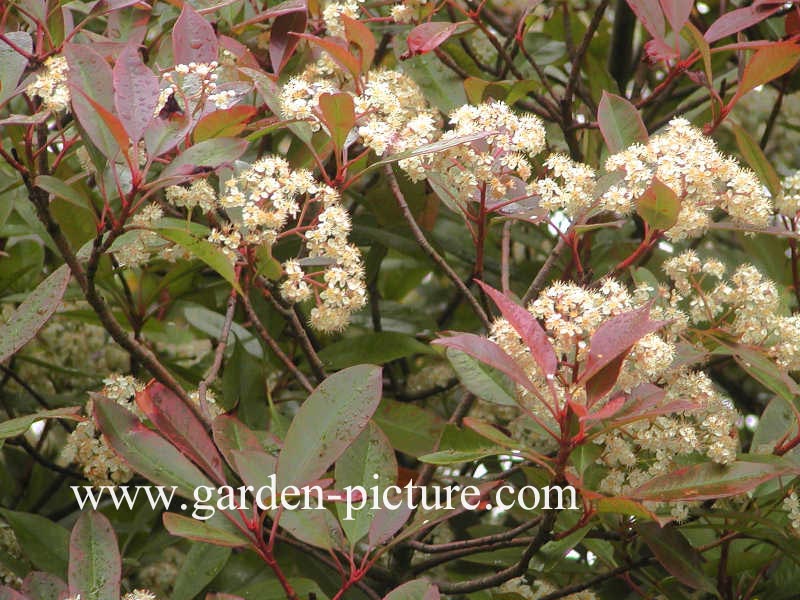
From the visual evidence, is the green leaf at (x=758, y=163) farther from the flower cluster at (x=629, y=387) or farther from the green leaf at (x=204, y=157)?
the green leaf at (x=204, y=157)

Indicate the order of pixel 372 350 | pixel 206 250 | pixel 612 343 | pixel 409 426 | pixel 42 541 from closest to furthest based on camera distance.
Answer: pixel 612 343
pixel 206 250
pixel 42 541
pixel 409 426
pixel 372 350

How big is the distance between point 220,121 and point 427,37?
35cm

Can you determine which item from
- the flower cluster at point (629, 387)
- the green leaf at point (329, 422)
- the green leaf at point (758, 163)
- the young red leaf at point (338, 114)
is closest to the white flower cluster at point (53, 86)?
the young red leaf at point (338, 114)

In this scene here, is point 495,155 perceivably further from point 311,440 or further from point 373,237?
point 373,237

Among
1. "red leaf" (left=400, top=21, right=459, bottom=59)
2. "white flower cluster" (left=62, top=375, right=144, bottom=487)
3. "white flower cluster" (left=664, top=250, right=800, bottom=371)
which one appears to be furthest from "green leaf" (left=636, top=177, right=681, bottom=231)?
"white flower cluster" (left=62, top=375, right=144, bottom=487)

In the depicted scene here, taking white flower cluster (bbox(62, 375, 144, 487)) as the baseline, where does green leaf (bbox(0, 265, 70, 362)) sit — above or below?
above

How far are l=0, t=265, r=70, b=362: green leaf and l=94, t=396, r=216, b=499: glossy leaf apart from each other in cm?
13

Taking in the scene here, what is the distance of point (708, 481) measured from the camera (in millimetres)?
1108

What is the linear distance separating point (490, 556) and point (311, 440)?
1.66ft

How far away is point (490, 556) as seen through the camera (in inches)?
59.4

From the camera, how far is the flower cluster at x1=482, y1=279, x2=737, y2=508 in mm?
1079

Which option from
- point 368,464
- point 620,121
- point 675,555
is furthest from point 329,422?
point 620,121

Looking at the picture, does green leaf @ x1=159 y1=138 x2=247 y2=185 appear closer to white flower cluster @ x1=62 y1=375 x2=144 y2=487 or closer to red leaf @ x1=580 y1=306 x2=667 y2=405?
white flower cluster @ x1=62 y1=375 x2=144 y2=487

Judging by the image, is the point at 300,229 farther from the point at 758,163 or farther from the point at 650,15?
the point at 758,163
